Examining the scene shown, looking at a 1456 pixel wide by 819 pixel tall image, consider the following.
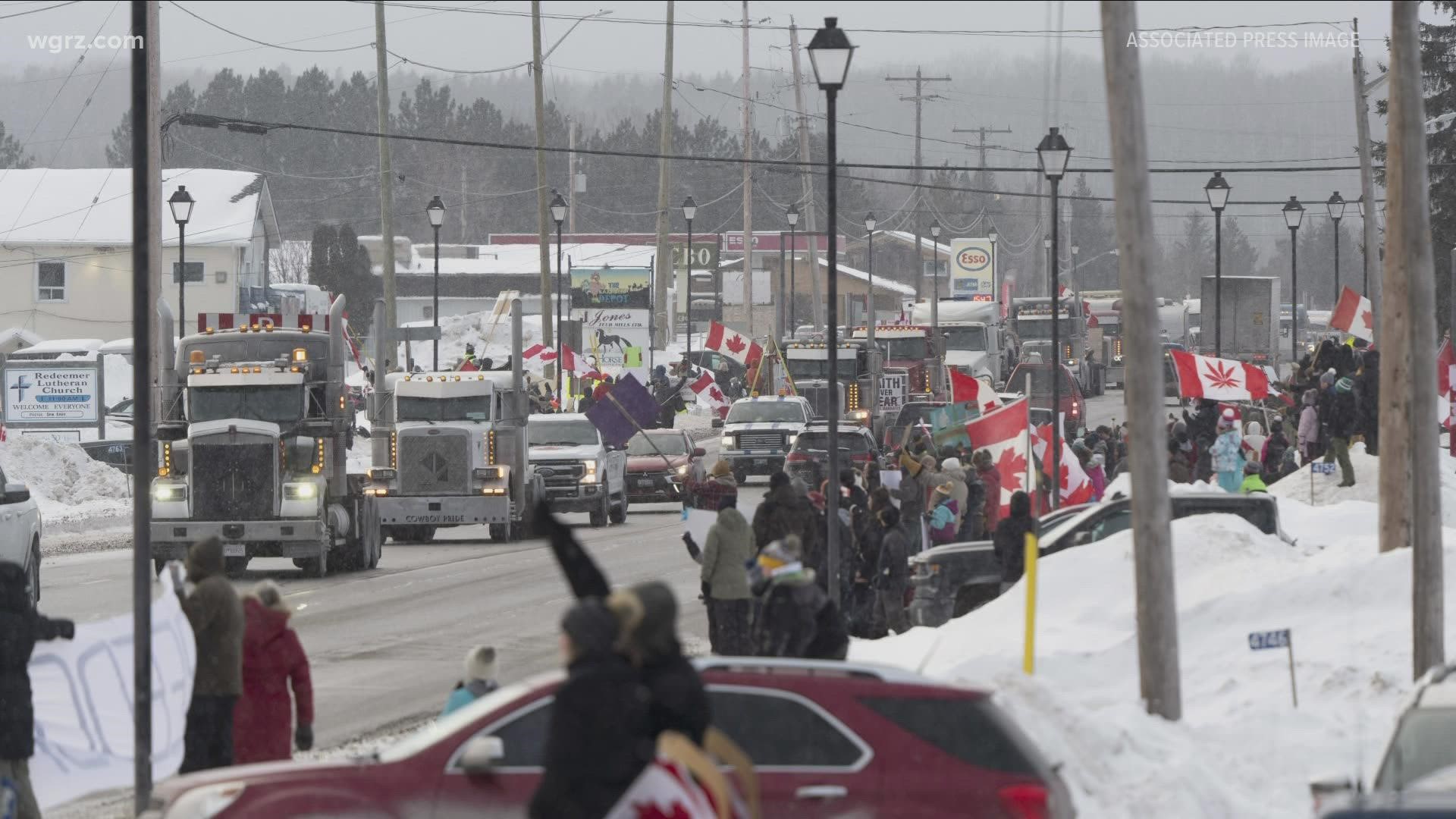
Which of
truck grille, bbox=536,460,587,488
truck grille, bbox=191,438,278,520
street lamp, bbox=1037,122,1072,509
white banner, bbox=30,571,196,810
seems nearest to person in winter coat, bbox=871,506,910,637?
street lamp, bbox=1037,122,1072,509

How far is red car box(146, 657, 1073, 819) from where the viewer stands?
808 centimetres

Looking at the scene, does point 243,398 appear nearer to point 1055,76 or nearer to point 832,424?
point 832,424

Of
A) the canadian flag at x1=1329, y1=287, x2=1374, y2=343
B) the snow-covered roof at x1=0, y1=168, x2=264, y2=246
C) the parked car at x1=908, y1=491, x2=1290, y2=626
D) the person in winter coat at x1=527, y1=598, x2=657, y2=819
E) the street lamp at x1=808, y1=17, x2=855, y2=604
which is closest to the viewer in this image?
the person in winter coat at x1=527, y1=598, x2=657, y2=819

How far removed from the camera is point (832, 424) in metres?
18.0

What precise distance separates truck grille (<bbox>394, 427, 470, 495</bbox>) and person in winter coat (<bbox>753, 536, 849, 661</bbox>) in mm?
19856

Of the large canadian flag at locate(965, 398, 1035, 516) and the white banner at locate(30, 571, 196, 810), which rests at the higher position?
the large canadian flag at locate(965, 398, 1035, 516)

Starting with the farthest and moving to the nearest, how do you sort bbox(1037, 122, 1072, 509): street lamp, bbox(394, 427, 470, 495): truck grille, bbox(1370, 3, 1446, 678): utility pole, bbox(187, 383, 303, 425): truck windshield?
bbox(394, 427, 470, 495): truck grille < bbox(1037, 122, 1072, 509): street lamp < bbox(187, 383, 303, 425): truck windshield < bbox(1370, 3, 1446, 678): utility pole

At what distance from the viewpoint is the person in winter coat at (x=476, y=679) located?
10477 mm

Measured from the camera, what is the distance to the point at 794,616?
41.2ft

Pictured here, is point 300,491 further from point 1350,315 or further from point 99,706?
point 1350,315

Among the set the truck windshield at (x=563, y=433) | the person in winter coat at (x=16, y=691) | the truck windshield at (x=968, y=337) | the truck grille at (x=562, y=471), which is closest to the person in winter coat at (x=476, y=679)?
the person in winter coat at (x=16, y=691)

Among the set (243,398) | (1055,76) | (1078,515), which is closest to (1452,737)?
(1055,76)

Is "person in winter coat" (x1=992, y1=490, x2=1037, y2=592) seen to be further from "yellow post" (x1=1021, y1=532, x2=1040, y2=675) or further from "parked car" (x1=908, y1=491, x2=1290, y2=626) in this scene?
"yellow post" (x1=1021, y1=532, x2=1040, y2=675)

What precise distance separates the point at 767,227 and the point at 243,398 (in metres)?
143
